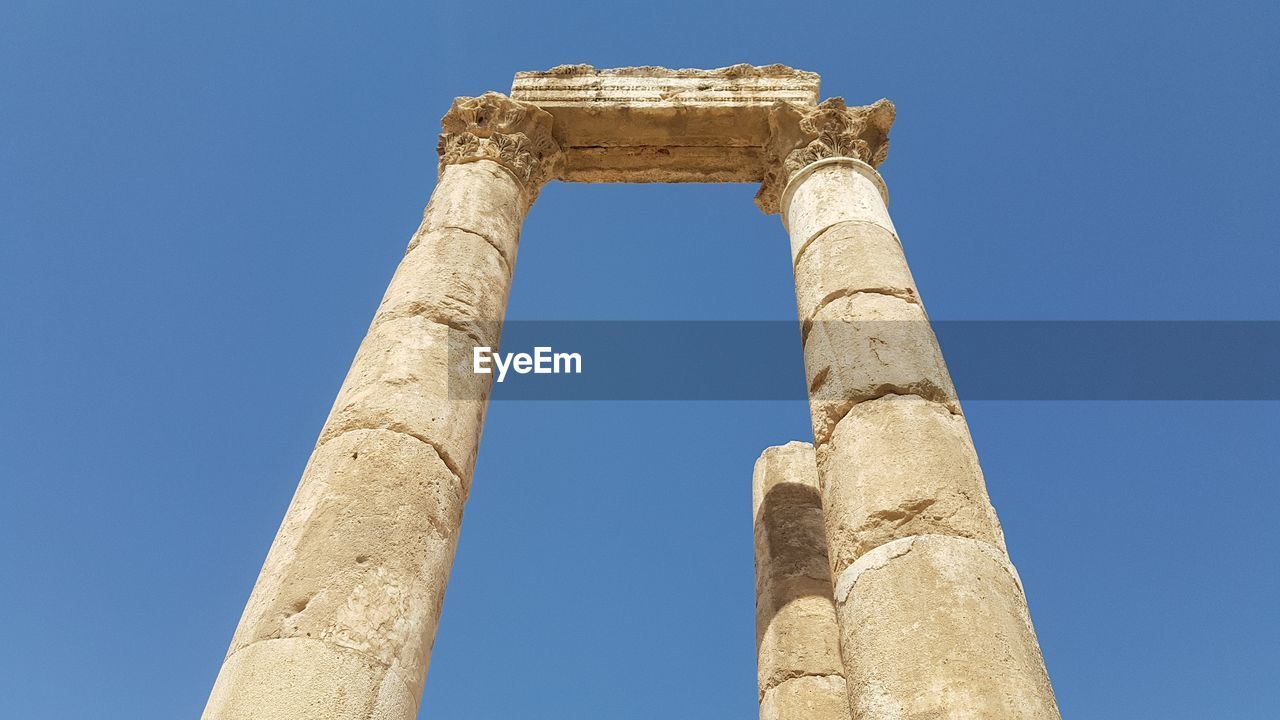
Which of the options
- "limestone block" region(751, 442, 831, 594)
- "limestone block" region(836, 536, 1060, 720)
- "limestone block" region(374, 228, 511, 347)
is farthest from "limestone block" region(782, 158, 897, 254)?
"limestone block" region(836, 536, 1060, 720)

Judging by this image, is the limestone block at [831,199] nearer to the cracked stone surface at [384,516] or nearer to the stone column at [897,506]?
the stone column at [897,506]

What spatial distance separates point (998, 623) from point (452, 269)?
500cm

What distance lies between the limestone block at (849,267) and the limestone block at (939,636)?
2.67m

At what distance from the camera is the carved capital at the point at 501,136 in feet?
31.6

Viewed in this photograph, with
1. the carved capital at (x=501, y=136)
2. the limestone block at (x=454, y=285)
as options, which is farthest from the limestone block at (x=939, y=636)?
the carved capital at (x=501, y=136)

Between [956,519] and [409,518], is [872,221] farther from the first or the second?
[409,518]

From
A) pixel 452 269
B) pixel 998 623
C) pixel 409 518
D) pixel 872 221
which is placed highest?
pixel 872 221

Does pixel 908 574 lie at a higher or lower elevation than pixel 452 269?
lower

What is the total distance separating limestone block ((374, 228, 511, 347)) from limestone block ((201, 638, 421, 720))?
10.00ft

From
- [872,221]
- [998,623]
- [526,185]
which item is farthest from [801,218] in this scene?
[998,623]

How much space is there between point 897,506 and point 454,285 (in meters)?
3.97

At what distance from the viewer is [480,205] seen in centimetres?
863

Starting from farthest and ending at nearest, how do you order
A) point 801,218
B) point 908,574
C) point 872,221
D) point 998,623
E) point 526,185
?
point 526,185, point 801,218, point 872,221, point 908,574, point 998,623

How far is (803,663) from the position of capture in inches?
366
